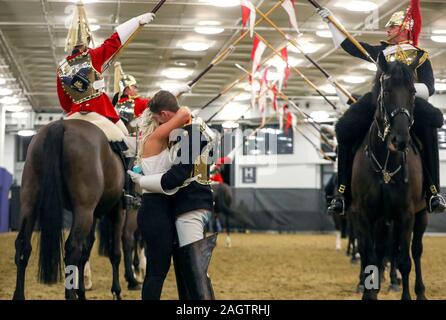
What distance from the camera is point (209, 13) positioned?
1309cm

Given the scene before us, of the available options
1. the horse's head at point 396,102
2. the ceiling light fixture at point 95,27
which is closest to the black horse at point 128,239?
the horse's head at point 396,102

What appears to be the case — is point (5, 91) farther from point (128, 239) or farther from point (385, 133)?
point (385, 133)

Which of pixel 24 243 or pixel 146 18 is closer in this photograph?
pixel 24 243

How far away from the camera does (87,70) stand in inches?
242

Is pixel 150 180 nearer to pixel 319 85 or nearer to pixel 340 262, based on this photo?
pixel 340 262

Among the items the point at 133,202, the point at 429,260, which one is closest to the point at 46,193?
the point at 133,202

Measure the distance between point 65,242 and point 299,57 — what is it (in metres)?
13.2

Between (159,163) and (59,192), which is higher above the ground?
(159,163)

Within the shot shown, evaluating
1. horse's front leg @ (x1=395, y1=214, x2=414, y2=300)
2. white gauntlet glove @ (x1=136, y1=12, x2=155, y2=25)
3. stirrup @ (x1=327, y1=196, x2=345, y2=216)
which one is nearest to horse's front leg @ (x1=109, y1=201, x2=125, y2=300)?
white gauntlet glove @ (x1=136, y1=12, x2=155, y2=25)

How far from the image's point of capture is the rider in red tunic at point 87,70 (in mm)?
6152

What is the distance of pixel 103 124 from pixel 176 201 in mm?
2003

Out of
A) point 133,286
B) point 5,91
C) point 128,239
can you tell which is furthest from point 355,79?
point 133,286

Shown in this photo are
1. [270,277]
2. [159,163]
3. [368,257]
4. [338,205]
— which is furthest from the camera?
[270,277]

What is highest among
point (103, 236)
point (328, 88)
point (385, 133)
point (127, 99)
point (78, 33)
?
point (328, 88)
